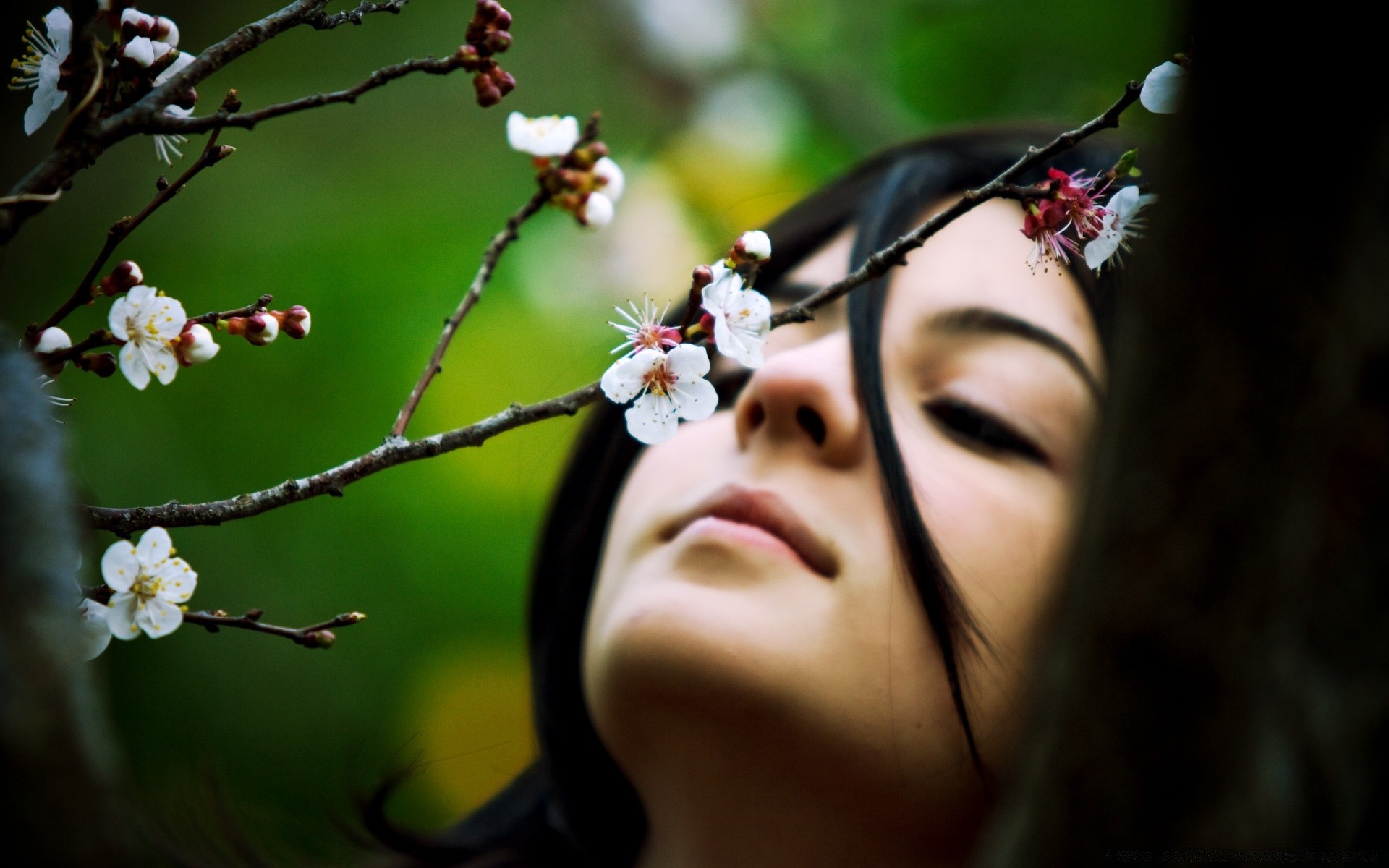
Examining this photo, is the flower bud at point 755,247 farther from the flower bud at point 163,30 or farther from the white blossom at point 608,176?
the flower bud at point 163,30

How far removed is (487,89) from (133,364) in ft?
0.89

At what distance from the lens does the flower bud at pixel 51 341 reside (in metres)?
0.57

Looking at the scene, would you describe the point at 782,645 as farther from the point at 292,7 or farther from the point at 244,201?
Answer: the point at 244,201

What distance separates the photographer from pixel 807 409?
80 centimetres

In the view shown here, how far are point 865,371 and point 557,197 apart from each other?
1.06ft

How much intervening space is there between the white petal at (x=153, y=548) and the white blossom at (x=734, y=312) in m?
0.36

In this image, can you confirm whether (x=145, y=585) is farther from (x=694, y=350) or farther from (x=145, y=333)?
(x=694, y=350)

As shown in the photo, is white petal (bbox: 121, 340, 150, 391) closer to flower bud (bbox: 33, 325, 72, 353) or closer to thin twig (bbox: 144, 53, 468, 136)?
flower bud (bbox: 33, 325, 72, 353)

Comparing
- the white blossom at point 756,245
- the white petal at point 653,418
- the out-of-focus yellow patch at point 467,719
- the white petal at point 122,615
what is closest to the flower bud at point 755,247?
the white blossom at point 756,245

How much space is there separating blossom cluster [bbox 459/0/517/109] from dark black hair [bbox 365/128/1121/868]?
1.22 feet

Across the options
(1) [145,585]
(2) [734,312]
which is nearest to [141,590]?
(1) [145,585]

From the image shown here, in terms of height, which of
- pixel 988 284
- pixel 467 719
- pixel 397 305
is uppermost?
pixel 397 305

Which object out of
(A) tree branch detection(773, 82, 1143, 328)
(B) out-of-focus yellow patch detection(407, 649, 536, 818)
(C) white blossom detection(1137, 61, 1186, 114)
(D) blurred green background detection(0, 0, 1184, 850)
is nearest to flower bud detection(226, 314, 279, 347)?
(A) tree branch detection(773, 82, 1143, 328)

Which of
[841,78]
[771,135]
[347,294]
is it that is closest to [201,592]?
[347,294]
